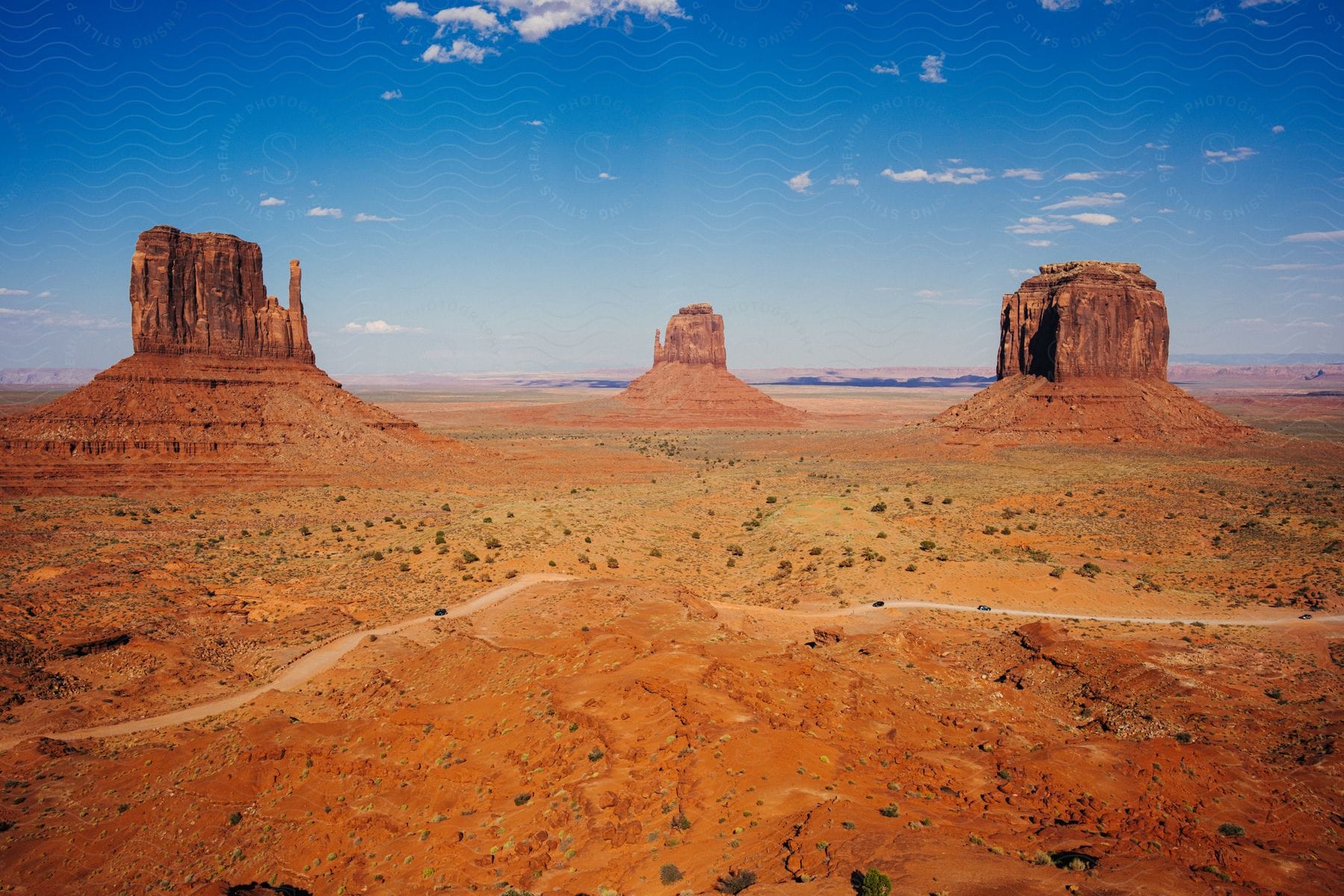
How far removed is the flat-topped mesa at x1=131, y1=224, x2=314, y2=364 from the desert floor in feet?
84.7

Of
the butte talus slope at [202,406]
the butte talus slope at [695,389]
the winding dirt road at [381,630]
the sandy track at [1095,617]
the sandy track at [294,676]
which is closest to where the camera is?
the sandy track at [294,676]

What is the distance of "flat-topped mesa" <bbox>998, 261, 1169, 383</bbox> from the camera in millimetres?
93875

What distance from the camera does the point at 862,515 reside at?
50.0 meters

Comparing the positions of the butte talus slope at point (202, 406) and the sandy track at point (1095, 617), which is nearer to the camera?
the sandy track at point (1095, 617)

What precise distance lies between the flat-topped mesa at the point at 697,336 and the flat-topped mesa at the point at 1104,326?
85.0m

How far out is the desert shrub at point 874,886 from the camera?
11727 mm

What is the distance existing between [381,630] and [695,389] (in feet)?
466

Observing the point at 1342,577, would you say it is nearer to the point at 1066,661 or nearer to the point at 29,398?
the point at 1066,661

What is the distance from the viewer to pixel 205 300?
7306cm

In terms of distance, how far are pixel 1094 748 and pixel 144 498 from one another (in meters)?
67.6

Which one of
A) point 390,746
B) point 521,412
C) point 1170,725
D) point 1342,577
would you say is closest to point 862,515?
point 1342,577

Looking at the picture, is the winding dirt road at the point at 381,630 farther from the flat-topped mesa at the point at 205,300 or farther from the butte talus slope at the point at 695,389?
the butte talus slope at the point at 695,389

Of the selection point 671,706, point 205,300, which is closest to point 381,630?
point 671,706

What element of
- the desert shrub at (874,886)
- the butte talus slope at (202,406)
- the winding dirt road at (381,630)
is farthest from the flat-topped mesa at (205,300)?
the desert shrub at (874,886)
